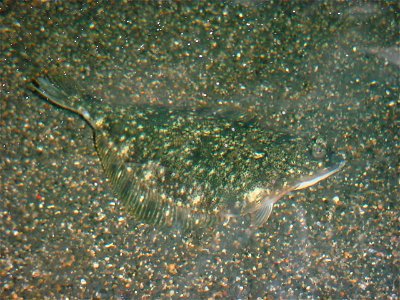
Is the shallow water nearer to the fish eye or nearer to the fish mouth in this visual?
the fish mouth

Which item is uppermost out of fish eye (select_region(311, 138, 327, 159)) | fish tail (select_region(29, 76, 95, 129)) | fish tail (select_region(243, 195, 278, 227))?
fish tail (select_region(29, 76, 95, 129))

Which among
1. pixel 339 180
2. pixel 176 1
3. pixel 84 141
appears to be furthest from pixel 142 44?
pixel 339 180

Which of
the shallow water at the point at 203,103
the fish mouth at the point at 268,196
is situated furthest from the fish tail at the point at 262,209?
the shallow water at the point at 203,103

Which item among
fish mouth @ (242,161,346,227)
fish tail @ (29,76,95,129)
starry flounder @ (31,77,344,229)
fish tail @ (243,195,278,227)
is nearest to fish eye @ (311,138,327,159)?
starry flounder @ (31,77,344,229)

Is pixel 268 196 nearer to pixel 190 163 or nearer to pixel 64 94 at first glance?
pixel 190 163

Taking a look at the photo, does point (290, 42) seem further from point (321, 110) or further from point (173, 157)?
point (173, 157)

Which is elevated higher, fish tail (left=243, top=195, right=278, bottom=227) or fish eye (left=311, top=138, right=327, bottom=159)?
fish eye (left=311, top=138, right=327, bottom=159)

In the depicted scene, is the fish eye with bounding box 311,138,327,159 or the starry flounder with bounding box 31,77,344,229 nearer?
the starry flounder with bounding box 31,77,344,229
